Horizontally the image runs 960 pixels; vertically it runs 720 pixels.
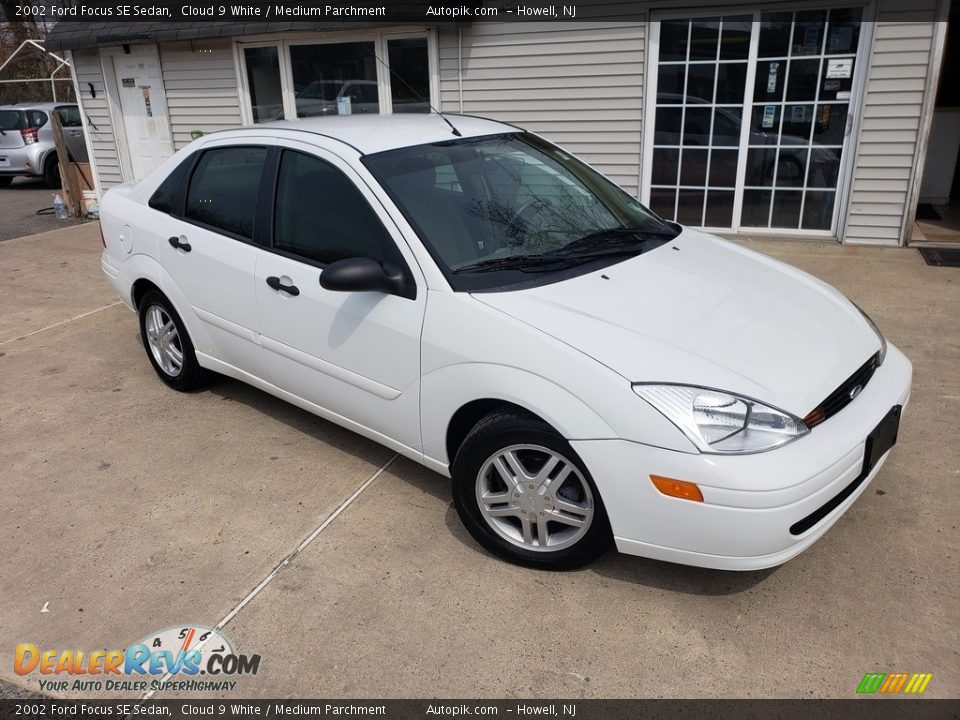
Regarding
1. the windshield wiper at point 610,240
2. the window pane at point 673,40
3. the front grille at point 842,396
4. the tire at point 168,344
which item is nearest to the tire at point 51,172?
the tire at point 168,344

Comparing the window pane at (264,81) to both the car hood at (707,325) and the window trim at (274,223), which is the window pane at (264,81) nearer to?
the window trim at (274,223)

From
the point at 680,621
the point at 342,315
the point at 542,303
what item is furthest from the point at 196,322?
the point at 680,621

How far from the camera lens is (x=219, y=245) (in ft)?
12.9

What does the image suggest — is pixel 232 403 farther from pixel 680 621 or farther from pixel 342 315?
pixel 680 621

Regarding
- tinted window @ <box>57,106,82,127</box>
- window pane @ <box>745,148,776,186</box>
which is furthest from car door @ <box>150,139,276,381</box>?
tinted window @ <box>57,106,82,127</box>

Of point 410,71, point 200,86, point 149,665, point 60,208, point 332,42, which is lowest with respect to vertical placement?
point 149,665

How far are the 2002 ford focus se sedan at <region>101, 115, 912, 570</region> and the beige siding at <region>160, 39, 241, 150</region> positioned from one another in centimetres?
685

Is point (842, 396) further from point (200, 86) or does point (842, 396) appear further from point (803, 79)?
point (200, 86)

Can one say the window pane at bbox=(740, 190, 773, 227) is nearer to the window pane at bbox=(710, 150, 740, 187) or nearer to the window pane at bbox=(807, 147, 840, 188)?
the window pane at bbox=(710, 150, 740, 187)

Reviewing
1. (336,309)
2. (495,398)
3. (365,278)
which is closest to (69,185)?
(336,309)

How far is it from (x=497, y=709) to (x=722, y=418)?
47.5 inches

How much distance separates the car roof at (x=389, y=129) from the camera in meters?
3.54

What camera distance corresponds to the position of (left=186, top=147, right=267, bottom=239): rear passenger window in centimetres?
384

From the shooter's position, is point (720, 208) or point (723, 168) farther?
point (720, 208)
